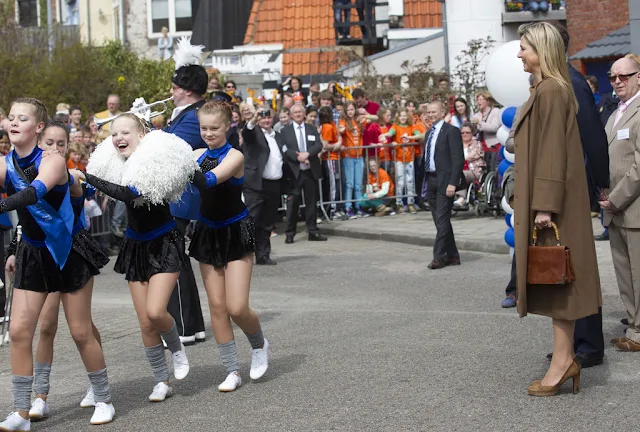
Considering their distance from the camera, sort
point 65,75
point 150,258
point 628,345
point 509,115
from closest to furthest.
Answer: point 150,258
point 628,345
point 509,115
point 65,75

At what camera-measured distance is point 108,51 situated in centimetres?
3058

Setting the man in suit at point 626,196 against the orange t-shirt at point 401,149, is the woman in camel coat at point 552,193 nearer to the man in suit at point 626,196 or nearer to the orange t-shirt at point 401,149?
the man in suit at point 626,196

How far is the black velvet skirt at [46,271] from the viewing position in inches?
252

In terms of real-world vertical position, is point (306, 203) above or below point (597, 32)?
below

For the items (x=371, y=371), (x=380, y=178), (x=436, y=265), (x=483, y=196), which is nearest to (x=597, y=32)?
(x=380, y=178)

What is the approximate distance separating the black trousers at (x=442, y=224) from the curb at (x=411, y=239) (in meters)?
1.19

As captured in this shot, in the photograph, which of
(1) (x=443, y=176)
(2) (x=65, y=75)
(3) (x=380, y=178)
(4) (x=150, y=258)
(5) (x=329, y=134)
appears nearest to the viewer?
(4) (x=150, y=258)

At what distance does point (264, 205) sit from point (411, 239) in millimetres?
2335

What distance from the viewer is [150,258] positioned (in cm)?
692

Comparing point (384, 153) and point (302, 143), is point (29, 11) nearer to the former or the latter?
point (384, 153)

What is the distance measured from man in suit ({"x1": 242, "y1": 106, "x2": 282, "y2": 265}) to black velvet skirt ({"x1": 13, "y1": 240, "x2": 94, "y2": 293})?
24.3 ft

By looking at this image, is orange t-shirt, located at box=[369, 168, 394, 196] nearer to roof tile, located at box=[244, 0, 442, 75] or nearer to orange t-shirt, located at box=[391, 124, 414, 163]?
orange t-shirt, located at box=[391, 124, 414, 163]

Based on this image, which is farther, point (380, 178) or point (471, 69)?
point (471, 69)

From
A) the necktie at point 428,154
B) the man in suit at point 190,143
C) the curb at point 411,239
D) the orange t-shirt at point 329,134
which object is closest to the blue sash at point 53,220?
the man in suit at point 190,143
